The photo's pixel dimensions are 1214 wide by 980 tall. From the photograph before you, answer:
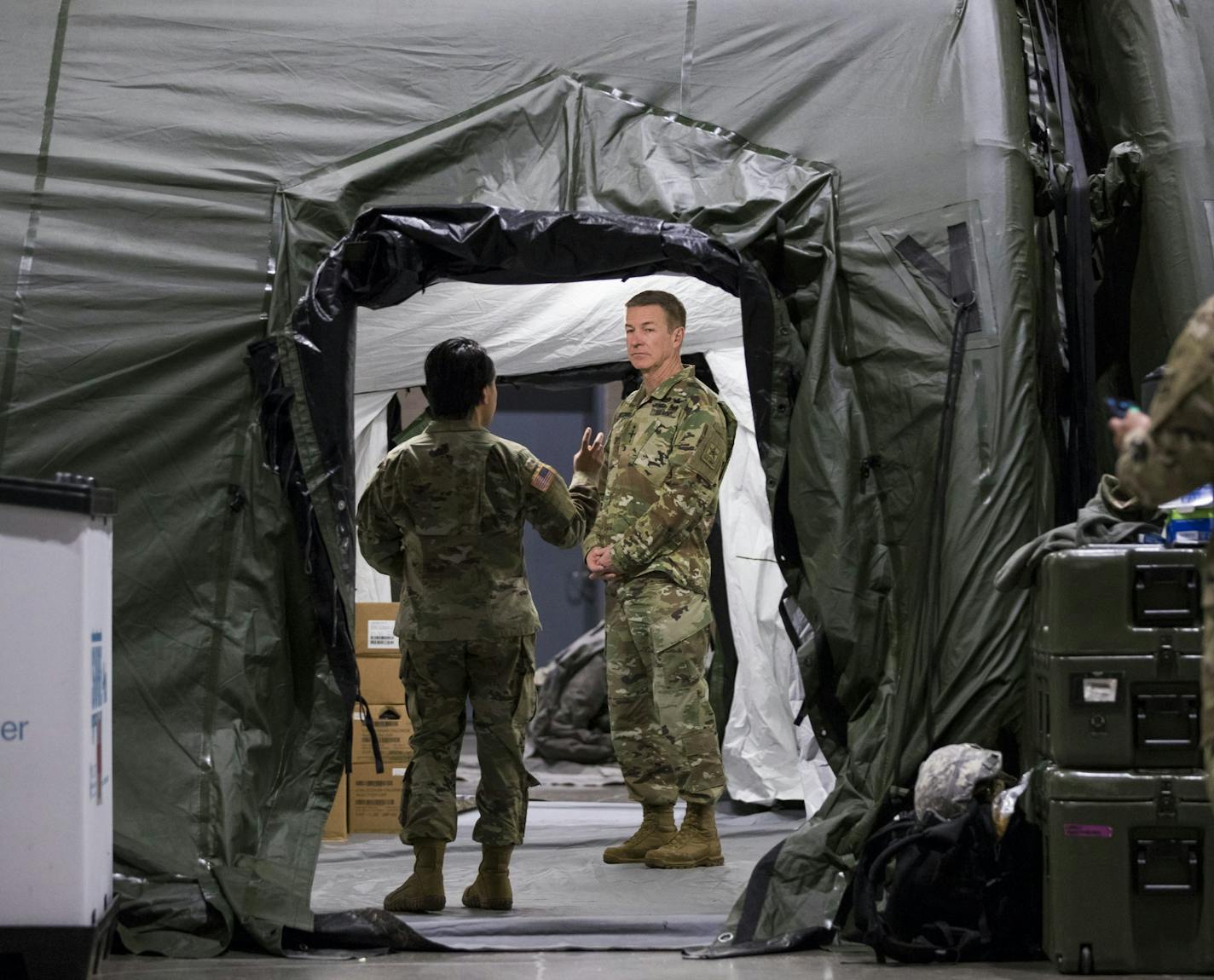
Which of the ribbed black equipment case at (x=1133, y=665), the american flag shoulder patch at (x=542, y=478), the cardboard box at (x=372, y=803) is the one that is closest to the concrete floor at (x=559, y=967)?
the ribbed black equipment case at (x=1133, y=665)

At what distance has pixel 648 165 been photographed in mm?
3859

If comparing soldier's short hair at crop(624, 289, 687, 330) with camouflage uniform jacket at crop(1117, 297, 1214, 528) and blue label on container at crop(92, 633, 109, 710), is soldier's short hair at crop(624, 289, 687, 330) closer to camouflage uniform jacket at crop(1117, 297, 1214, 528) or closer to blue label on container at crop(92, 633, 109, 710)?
blue label on container at crop(92, 633, 109, 710)

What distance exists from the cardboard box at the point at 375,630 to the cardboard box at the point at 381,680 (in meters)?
0.02

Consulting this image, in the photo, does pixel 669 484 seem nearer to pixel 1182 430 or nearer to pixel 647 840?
pixel 647 840

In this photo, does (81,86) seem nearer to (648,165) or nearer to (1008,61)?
(648,165)

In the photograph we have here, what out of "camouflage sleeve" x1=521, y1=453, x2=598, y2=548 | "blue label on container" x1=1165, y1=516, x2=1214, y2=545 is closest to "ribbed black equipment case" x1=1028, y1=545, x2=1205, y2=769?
"blue label on container" x1=1165, y1=516, x2=1214, y2=545

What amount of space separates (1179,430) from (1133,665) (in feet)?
4.17

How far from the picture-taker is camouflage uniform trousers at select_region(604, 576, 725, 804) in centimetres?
435

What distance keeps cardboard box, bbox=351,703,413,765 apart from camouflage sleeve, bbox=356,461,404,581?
5.00 feet

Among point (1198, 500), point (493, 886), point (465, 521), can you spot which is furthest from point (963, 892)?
point (465, 521)

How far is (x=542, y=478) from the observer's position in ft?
12.6

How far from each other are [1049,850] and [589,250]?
1.78 m

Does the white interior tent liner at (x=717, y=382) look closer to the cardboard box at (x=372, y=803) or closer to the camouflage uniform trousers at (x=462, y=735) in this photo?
the cardboard box at (x=372, y=803)

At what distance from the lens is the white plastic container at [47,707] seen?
2520 millimetres
